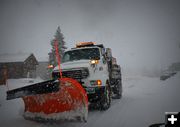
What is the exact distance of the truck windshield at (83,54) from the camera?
846 cm

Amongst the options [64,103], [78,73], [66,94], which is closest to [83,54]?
[78,73]

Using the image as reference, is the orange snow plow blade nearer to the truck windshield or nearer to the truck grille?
the truck grille

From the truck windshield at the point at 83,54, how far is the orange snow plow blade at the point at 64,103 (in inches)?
120

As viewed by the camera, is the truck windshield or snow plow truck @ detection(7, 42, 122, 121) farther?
the truck windshield

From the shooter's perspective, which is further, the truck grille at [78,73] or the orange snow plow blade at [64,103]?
the truck grille at [78,73]

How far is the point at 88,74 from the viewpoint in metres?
6.99

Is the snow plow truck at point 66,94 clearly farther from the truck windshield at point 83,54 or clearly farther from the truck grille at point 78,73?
the truck windshield at point 83,54

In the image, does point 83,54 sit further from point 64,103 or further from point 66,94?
point 64,103

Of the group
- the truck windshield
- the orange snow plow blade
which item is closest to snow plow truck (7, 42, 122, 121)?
the orange snow plow blade

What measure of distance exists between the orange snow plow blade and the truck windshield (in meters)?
3.06

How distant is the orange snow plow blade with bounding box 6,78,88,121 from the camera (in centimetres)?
536

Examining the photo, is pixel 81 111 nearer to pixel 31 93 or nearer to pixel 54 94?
pixel 54 94

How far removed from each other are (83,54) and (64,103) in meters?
3.49

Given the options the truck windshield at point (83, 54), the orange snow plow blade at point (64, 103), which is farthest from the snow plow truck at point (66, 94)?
the truck windshield at point (83, 54)
